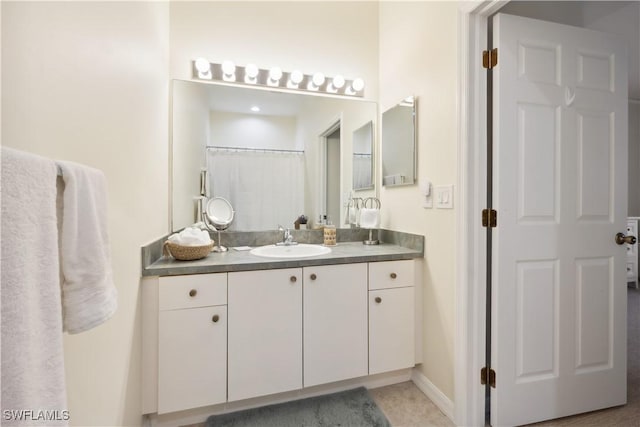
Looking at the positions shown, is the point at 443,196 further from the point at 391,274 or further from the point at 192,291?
the point at 192,291

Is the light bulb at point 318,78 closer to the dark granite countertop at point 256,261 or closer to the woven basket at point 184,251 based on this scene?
the dark granite countertop at point 256,261

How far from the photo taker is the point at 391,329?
68.1 inches

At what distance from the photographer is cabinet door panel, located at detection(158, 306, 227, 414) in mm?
1383

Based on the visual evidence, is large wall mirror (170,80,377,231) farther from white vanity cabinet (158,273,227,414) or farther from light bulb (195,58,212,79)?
white vanity cabinet (158,273,227,414)

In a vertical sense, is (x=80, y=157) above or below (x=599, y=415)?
above

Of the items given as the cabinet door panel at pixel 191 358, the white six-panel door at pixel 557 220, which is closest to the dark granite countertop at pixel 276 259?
the cabinet door panel at pixel 191 358

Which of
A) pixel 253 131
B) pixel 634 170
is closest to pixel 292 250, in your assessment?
pixel 253 131

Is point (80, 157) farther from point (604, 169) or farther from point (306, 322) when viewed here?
point (604, 169)

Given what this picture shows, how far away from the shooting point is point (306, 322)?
5.20ft

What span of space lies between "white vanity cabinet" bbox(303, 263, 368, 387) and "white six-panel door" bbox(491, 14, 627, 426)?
2.22 feet

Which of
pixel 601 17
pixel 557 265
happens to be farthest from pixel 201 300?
pixel 601 17

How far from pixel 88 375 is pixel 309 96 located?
199 cm

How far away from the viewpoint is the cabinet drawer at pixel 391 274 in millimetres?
1704

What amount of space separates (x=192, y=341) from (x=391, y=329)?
1098 millimetres
